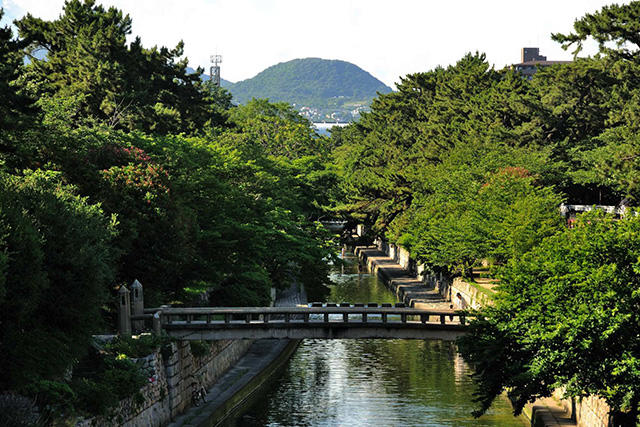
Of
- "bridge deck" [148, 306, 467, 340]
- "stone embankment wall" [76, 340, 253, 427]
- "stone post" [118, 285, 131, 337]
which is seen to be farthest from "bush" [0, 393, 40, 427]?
"bridge deck" [148, 306, 467, 340]

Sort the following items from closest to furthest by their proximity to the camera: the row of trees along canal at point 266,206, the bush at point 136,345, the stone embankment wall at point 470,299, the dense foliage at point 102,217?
the dense foliage at point 102,217, the row of trees along canal at point 266,206, the stone embankment wall at point 470,299, the bush at point 136,345

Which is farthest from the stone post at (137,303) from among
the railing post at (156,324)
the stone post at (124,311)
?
the stone post at (124,311)

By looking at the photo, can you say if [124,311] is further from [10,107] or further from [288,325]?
[10,107]

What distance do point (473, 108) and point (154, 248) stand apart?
204 feet

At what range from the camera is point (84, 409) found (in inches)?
1024

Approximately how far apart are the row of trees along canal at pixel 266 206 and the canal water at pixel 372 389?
15.2 feet

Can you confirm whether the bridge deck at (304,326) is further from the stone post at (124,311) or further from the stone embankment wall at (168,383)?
the stone post at (124,311)

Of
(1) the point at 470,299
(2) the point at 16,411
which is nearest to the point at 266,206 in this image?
(1) the point at 470,299

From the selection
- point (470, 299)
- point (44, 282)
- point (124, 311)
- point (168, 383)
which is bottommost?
point (168, 383)

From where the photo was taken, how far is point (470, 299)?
5747 centimetres

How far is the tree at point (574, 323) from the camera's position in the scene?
87.8ft

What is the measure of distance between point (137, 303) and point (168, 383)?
3615mm

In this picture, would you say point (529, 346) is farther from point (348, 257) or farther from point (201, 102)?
point (348, 257)

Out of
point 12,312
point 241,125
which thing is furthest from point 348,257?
point 12,312
